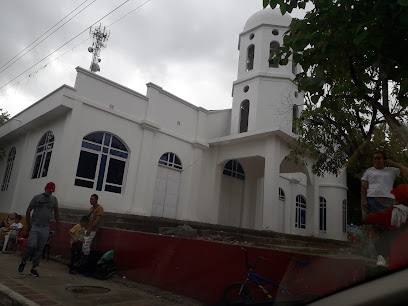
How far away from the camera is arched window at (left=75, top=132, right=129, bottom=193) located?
11.4 metres

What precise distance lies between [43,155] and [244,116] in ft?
28.0

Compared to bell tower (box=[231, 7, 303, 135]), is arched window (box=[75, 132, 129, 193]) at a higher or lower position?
lower

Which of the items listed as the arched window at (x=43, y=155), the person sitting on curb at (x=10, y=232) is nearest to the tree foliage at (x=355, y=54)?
the person sitting on curb at (x=10, y=232)

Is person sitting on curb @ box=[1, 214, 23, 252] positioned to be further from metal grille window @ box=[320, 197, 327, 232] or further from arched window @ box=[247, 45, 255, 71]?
metal grille window @ box=[320, 197, 327, 232]

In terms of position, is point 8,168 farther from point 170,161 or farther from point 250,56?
point 250,56

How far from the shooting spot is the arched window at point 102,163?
11398 mm

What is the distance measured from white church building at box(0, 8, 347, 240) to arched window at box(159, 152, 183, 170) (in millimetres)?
42

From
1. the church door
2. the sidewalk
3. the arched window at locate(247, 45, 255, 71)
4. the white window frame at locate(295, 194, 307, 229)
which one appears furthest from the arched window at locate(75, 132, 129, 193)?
the white window frame at locate(295, 194, 307, 229)

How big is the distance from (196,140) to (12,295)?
10.7 meters

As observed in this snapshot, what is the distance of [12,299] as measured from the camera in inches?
165

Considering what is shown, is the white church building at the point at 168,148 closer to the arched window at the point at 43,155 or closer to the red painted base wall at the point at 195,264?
the arched window at the point at 43,155

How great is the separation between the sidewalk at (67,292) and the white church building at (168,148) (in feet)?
16.2

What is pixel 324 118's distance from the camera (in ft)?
22.9

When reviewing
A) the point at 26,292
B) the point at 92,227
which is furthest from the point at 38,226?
the point at 26,292
